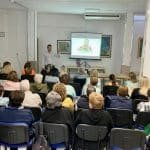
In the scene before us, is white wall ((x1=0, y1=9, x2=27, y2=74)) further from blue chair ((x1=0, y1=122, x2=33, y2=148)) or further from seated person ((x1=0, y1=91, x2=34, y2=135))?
blue chair ((x1=0, y1=122, x2=33, y2=148))

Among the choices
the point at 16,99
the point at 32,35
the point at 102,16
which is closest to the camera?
the point at 16,99

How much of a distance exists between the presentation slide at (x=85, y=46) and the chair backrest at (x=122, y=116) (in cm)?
672

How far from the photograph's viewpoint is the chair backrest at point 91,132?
295 centimetres

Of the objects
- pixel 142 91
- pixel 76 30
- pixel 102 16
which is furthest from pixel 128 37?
pixel 142 91

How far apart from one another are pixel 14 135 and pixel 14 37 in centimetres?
699

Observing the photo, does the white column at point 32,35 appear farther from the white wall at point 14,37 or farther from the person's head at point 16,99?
the person's head at point 16,99

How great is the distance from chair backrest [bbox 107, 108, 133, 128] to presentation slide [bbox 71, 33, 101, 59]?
22.1ft

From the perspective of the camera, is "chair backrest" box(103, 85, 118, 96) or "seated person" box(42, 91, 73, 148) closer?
"seated person" box(42, 91, 73, 148)

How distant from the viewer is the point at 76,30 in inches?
401

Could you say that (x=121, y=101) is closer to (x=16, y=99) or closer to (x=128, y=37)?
(x=16, y=99)

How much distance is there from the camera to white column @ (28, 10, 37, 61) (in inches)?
359

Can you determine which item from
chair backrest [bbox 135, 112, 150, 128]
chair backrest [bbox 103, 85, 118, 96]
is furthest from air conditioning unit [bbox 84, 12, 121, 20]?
chair backrest [bbox 135, 112, 150, 128]

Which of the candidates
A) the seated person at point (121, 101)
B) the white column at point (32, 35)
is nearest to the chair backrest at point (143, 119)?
the seated person at point (121, 101)

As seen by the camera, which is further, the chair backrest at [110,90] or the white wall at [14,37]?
the white wall at [14,37]
